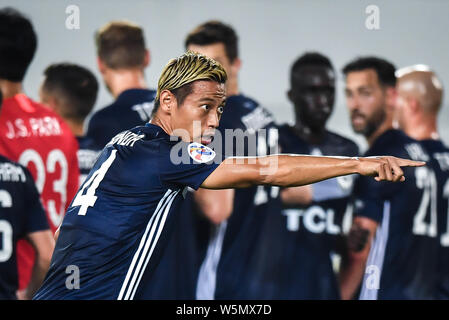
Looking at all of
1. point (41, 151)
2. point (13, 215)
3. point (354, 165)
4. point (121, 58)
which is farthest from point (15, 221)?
point (354, 165)

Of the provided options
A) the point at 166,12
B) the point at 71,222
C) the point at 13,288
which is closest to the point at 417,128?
the point at 166,12

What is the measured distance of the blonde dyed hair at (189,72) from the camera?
3512 mm

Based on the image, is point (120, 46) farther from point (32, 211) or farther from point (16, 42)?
point (32, 211)

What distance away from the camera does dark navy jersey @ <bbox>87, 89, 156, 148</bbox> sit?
5.60m

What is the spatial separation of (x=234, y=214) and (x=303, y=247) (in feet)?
2.00

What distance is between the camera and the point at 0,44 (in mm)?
5430

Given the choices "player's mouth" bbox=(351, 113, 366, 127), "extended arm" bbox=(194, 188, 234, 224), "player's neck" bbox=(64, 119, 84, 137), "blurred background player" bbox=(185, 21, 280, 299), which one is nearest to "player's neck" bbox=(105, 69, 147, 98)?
"player's neck" bbox=(64, 119, 84, 137)

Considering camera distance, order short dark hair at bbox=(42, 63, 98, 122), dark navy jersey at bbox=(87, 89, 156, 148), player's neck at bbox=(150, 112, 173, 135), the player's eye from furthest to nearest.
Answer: the player's eye → short dark hair at bbox=(42, 63, 98, 122) → dark navy jersey at bbox=(87, 89, 156, 148) → player's neck at bbox=(150, 112, 173, 135)

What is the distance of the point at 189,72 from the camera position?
352cm

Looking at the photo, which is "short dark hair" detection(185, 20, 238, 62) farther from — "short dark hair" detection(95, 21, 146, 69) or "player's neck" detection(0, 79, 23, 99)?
"player's neck" detection(0, 79, 23, 99)

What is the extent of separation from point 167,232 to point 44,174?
216 centimetres

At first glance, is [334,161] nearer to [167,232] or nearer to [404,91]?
[167,232]

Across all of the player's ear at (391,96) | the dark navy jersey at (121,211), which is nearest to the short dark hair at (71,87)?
the player's ear at (391,96)

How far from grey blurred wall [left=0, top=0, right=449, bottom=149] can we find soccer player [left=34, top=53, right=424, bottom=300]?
319 cm
